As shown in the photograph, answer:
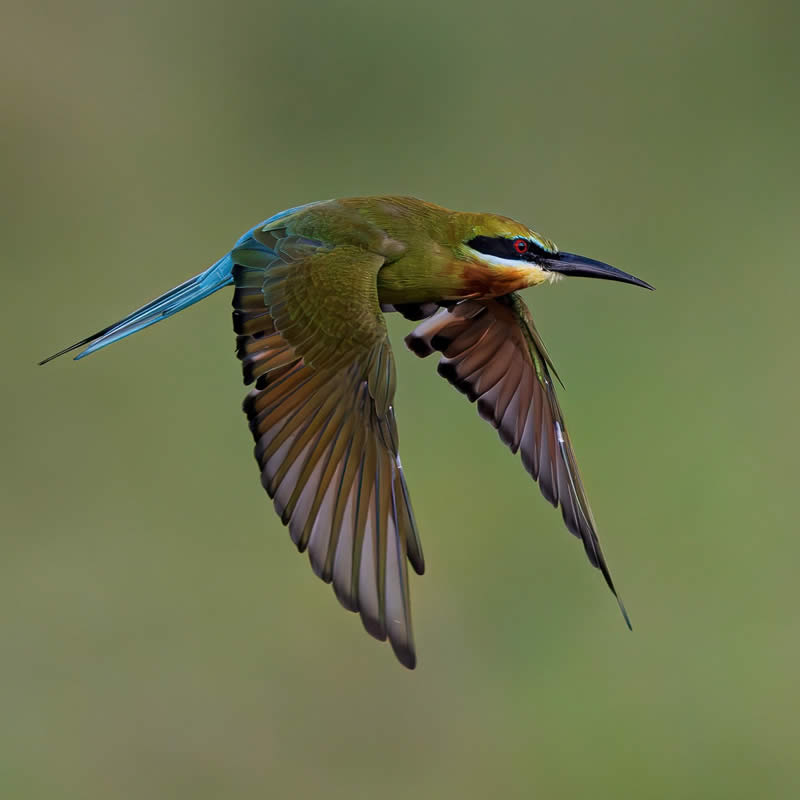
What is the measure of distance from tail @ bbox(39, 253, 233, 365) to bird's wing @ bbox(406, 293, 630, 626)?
238 mm

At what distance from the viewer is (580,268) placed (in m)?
1.60

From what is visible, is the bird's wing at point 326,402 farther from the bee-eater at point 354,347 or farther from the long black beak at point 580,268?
the long black beak at point 580,268

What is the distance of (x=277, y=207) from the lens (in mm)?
3137

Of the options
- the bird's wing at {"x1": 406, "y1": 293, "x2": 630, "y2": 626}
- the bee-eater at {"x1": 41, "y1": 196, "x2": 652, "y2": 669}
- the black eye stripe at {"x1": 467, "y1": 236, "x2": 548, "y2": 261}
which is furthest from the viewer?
the bird's wing at {"x1": 406, "y1": 293, "x2": 630, "y2": 626}

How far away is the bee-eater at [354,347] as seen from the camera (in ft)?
4.52

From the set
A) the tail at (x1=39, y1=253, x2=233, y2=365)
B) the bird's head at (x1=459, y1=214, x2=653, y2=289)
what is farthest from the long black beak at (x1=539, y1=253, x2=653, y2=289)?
the tail at (x1=39, y1=253, x2=233, y2=365)

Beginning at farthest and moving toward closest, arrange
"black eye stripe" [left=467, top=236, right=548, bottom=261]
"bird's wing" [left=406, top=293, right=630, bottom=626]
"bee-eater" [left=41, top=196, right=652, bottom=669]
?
"bird's wing" [left=406, top=293, right=630, bottom=626]
"black eye stripe" [left=467, top=236, right=548, bottom=261]
"bee-eater" [left=41, top=196, right=652, bottom=669]

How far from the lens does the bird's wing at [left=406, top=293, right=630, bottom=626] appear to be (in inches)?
67.5

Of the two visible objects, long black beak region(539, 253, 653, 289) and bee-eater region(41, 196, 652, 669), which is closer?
bee-eater region(41, 196, 652, 669)

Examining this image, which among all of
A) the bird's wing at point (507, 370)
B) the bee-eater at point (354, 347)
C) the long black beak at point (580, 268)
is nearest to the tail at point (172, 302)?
the bee-eater at point (354, 347)

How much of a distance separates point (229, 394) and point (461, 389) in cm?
126

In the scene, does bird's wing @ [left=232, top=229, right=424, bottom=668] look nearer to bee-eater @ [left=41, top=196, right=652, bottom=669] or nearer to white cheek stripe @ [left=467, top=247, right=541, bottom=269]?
bee-eater @ [left=41, top=196, right=652, bottom=669]

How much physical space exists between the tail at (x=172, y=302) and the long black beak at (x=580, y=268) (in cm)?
34

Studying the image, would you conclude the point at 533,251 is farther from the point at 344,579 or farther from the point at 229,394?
the point at 229,394
